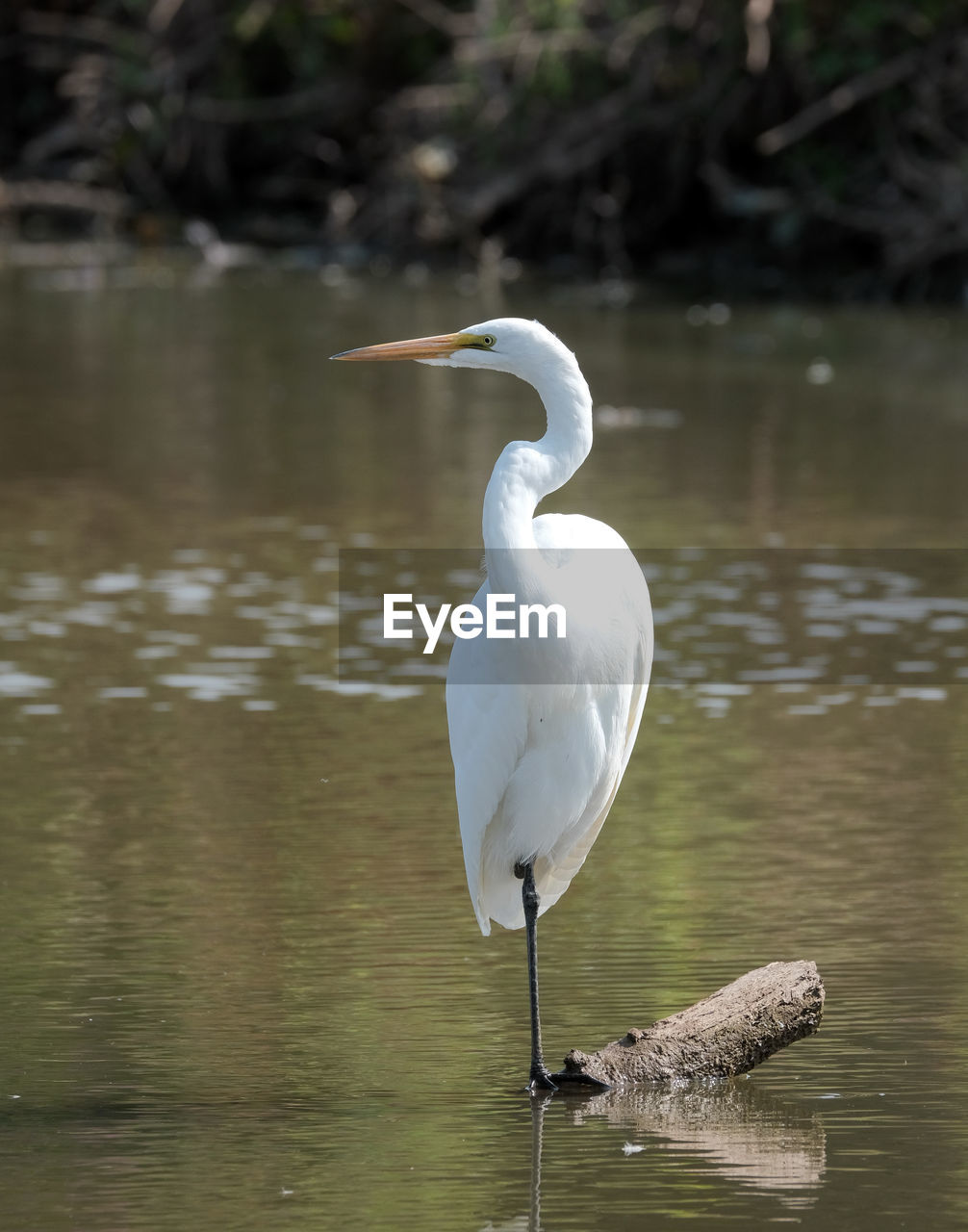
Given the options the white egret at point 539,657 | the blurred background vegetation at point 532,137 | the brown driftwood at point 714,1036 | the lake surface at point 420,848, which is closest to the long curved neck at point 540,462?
the white egret at point 539,657

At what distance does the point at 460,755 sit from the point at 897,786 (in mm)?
2578

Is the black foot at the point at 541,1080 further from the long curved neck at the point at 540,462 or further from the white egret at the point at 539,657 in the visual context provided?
the long curved neck at the point at 540,462

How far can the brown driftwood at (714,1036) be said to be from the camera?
488cm

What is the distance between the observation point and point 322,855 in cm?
654

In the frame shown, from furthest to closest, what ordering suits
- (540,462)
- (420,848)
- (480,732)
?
(420,848) → (480,732) → (540,462)

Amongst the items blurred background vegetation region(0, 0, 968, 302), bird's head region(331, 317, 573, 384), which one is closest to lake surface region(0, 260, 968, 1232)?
bird's head region(331, 317, 573, 384)

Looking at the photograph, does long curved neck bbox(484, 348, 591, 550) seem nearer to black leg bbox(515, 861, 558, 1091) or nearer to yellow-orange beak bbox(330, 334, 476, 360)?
yellow-orange beak bbox(330, 334, 476, 360)

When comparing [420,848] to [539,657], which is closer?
[539,657]

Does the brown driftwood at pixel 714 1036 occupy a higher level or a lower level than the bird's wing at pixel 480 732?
lower

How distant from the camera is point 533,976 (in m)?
4.96

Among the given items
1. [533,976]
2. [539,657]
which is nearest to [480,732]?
[539,657]

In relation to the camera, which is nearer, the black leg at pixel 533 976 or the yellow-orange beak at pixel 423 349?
the black leg at pixel 533 976

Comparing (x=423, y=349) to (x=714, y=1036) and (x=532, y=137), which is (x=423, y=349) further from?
(x=532, y=137)

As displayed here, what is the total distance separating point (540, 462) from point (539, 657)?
1.30 feet
